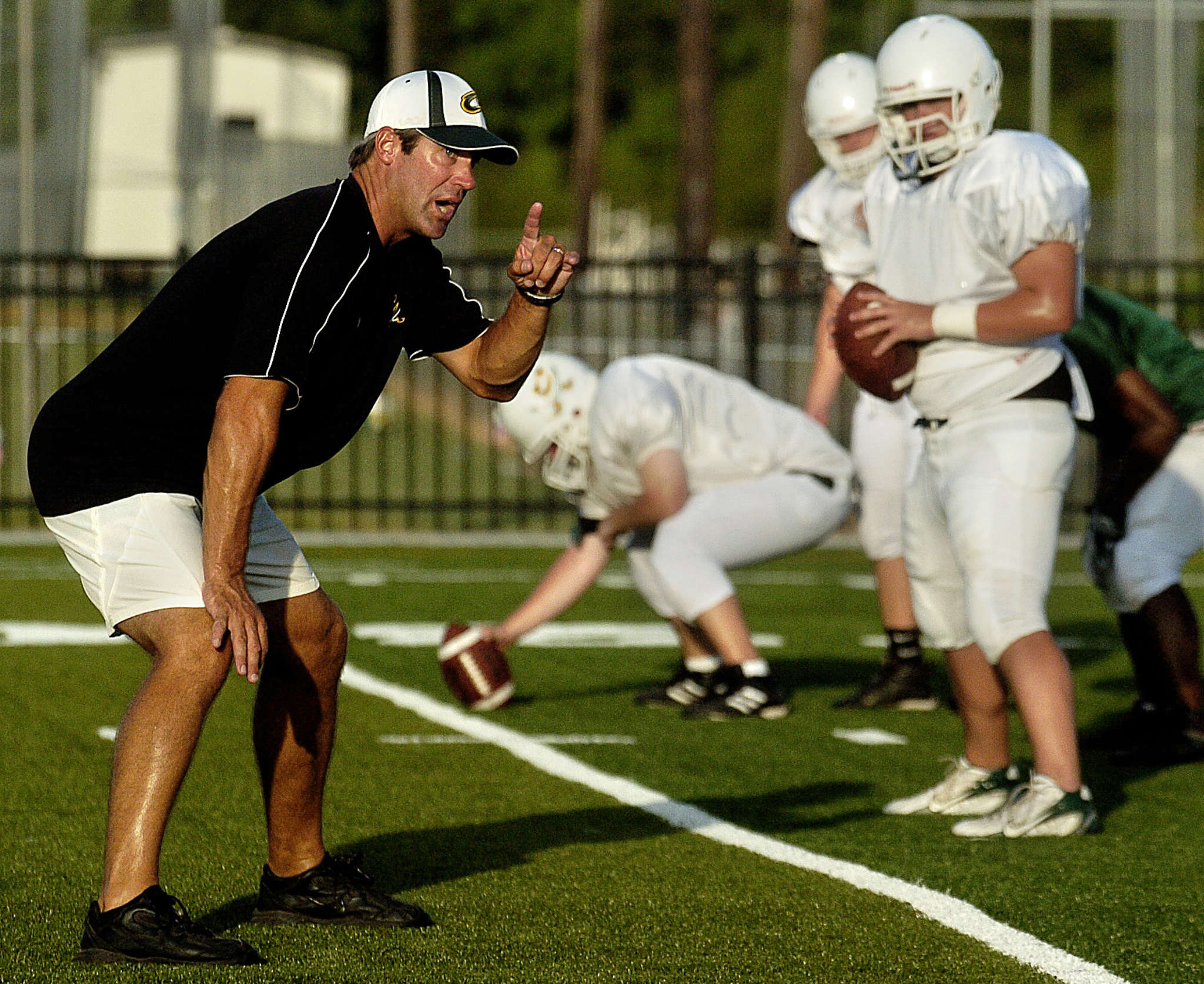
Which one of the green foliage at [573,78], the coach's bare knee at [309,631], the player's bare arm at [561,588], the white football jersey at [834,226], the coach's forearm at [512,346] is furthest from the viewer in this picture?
the green foliage at [573,78]

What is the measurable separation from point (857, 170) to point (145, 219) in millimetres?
24855

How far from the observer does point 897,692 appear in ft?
26.2

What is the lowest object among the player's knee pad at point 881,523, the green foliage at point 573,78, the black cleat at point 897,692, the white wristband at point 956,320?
the black cleat at point 897,692

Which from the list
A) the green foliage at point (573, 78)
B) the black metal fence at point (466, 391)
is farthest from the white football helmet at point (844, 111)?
the green foliage at point (573, 78)

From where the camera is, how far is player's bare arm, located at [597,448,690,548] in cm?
756

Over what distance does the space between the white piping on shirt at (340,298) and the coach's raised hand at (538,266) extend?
34 centimetres

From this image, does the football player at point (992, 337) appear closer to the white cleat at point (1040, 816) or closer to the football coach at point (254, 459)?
the white cleat at point (1040, 816)

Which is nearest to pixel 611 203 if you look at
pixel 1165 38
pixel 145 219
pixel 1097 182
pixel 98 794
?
pixel 1097 182

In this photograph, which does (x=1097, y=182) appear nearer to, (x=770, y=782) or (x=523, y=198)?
(x=523, y=198)

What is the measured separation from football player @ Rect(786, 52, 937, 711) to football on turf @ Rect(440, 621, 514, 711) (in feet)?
4.39

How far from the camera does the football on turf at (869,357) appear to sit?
223 inches

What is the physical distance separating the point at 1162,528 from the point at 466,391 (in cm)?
1269

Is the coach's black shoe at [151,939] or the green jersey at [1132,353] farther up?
the green jersey at [1132,353]

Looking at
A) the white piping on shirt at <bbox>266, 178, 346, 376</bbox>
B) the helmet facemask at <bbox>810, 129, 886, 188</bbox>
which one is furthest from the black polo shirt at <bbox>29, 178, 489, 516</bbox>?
the helmet facemask at <bbox>810, 129, 886, 188</bbox>
